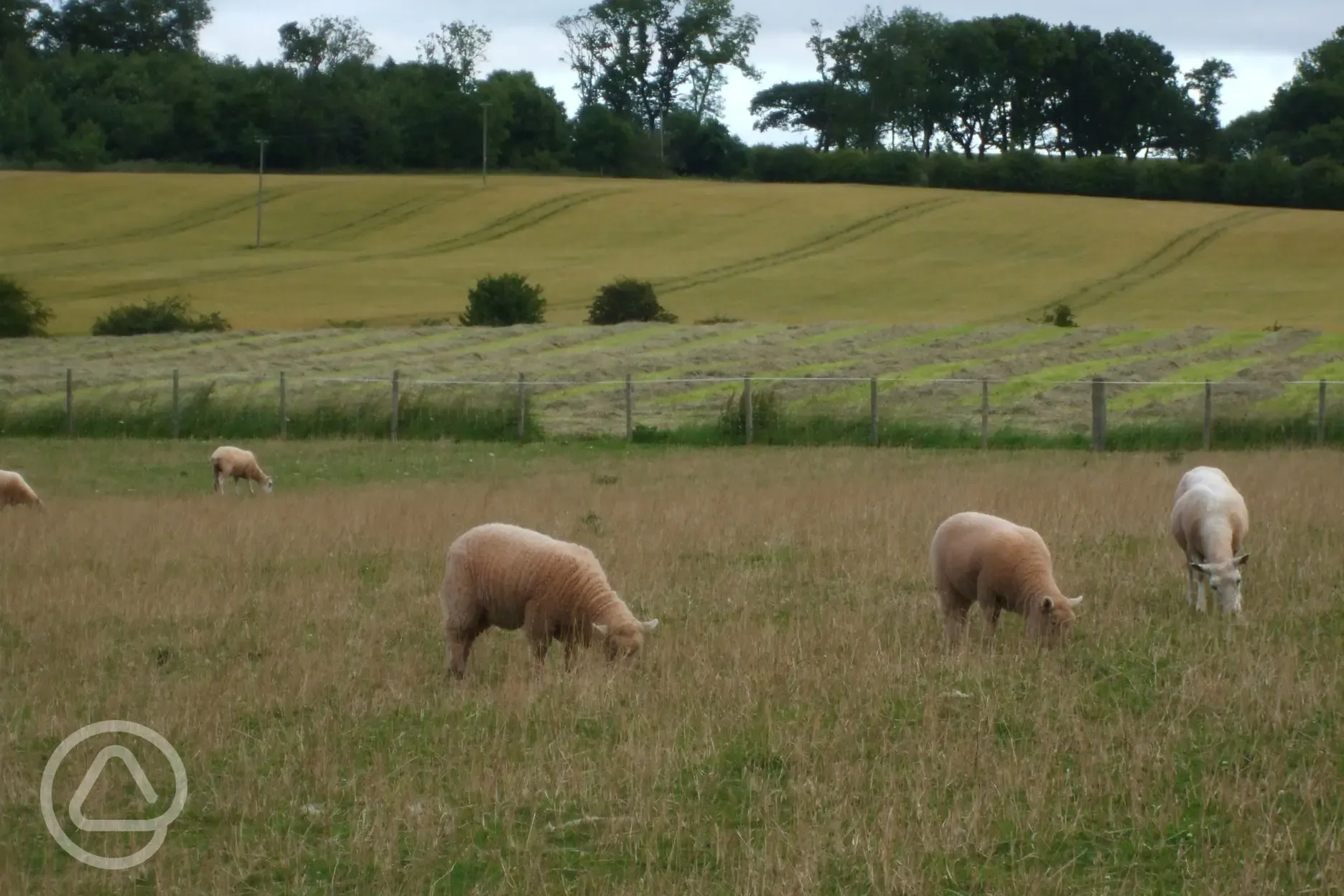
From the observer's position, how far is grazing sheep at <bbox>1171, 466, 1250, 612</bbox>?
10.2 m

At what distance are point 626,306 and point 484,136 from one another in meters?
45.6

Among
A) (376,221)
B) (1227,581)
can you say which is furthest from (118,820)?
(376,221)

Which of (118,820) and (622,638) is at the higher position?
(622,638)

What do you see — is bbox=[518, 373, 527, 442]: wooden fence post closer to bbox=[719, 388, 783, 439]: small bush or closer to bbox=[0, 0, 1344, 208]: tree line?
bbox=[719, 388, 783, 439]: small bush

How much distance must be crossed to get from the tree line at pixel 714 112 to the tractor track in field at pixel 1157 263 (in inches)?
441

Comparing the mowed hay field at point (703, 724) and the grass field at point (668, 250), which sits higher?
the grass field at point (668, 250)

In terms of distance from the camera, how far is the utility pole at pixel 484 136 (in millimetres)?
92938

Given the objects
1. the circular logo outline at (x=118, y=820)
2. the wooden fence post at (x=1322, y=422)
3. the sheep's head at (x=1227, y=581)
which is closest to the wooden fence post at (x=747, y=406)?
the wooden fence post at (x=1322, y=422)

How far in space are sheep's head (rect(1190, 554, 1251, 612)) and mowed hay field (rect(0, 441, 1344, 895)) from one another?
21 centimetres

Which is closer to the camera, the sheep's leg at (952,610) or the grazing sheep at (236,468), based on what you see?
the sheep's leg at (952,610)

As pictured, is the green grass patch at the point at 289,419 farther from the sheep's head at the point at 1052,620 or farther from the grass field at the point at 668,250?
the grass field at the point at 668,250

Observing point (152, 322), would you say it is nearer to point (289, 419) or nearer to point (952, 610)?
point (289, 419)

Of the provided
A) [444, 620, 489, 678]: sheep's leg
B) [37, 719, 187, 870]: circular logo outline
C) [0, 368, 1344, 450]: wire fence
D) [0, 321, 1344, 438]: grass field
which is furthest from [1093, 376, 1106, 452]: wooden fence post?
[37, 719, 187, 870]: circular logo outline

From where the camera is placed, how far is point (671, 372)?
38219 mm
